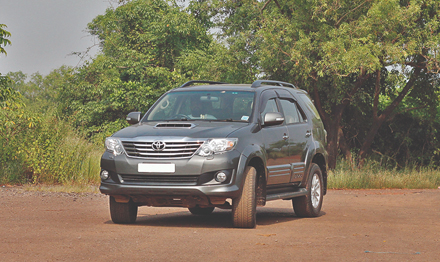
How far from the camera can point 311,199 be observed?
1137 cm

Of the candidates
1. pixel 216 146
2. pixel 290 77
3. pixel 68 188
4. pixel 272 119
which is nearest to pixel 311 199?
pixel 272 119

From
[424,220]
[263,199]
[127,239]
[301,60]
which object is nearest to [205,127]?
[263,199]

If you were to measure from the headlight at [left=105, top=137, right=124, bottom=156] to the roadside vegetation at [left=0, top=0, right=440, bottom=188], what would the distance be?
28.8 ft

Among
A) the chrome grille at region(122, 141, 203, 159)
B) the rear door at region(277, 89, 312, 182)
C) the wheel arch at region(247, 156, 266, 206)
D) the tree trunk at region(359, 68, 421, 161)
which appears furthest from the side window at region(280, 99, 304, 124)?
the tree trunk at region(359, 68, 421, 161)

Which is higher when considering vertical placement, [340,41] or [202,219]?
[340,41]

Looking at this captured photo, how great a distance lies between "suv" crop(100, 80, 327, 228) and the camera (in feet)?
28.8

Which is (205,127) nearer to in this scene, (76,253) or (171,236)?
(171,236)

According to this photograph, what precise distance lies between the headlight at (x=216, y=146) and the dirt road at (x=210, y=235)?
41.3 inches

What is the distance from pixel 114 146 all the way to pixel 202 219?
2342 millimetres

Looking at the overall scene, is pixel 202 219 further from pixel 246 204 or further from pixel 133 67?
pixel 133 67

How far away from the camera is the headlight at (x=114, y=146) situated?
917 centimetres

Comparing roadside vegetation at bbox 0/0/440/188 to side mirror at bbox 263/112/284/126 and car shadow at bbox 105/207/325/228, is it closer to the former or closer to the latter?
car shadow at bbox 105/207/325/228

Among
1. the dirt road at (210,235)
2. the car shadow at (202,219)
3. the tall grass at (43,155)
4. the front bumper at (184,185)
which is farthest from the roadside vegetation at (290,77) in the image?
the front bumper at (184,185)

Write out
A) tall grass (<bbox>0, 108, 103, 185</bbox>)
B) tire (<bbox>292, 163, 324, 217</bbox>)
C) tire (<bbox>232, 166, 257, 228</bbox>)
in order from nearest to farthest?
1. tire (<bbox>232, 166, 257, 228</bbox>)
2. tire (<bbox>292, 163, 324, 217</bbox>)
3. tall grass (<bbox>0, 108, 103, 185</bbox>)
